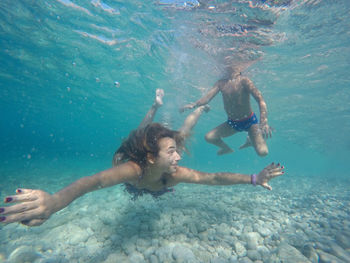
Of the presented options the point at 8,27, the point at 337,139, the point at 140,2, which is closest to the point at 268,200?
the point at 140,2

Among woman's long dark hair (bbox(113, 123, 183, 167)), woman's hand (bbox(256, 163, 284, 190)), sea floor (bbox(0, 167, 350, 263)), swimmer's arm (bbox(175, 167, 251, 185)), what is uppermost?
woman's long dark hair (bbox(113, 123, 183, 167))

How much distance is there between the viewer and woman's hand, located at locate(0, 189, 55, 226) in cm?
199

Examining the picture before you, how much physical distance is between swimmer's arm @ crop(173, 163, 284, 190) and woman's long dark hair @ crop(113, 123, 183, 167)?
2.24 ft

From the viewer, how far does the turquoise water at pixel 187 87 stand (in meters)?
3.74

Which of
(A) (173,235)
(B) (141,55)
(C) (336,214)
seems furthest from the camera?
(B) (141,55)

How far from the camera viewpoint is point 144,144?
3.53 meters

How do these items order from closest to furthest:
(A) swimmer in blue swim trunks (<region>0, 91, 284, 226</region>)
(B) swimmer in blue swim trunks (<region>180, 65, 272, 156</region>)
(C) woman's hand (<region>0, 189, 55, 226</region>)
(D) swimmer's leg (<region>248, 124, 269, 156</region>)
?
(C) woman's hand (<region>0, 189, 55, 226</region>) < (A) swimmer in blue swim trunks (<region>0, 91, 284, 226</region>) < (D) swimmer's leg (<region>248, 124, 269, 156</region>) < (B) swimmer in blue swim trunks (<region>180, 65, 272, 156</region>)

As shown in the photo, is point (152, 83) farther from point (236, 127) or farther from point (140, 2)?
point (236, 127)

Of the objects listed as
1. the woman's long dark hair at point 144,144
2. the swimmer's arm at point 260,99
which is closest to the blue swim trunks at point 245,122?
the swimmer's arm at point 260,99

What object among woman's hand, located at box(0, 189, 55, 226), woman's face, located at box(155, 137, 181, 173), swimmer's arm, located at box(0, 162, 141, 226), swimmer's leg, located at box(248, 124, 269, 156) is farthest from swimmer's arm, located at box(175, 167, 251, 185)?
swimmer's leg, located at box(248, 124, 269, 156)

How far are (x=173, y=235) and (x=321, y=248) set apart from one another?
2.97 metres

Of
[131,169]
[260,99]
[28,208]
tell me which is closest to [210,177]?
[131,169]

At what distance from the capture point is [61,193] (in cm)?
248

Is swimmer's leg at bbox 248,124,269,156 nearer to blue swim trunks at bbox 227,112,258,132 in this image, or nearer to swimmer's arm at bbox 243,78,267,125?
blue swim trunks at bbox 227,112,258,132
